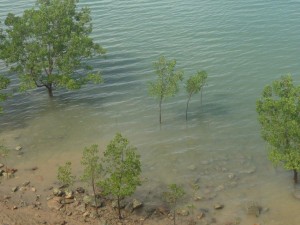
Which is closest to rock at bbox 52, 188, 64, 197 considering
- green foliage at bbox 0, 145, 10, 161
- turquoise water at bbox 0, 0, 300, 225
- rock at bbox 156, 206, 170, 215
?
turquoise water at bbox 0, 0, 300, 225

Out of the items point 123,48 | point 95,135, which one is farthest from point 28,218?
point 123,48

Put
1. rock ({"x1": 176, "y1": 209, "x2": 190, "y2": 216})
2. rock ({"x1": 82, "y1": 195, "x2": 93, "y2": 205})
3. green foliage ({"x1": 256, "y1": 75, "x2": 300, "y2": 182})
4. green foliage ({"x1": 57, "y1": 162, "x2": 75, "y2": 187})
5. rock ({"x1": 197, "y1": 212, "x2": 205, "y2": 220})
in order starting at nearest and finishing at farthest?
green foliage ({"x1": 256, "y1": 75, "x2": 300, "y2": 182}) < green foliage ({"x1": 57, "y1": 162, "x2": 75, "y2": 187}) < rock ({"x1": 197, "y1": 212, "x2": 205, "y2": 220}) < rock ({"x1": 176, "y1": 209, "x2": 190, "y2": 216}) < rock ({"x1": 82, "y1": 195, "x2": 93, "y2": 205})

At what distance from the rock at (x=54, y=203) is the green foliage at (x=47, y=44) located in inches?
586

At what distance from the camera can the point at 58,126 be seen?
155ft

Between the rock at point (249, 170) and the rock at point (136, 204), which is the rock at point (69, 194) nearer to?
the rock at point (136, 204)

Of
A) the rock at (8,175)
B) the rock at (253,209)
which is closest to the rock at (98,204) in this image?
the rock at (8,175)

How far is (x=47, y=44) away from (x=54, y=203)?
19952 millimetres

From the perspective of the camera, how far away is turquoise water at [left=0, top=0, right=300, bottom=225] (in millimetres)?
39594

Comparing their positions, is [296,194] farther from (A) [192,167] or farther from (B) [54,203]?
(B) [54,203]

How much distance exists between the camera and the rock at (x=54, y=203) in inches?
1364

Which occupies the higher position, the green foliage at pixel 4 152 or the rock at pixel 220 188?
the green foliage at pixel 4 152

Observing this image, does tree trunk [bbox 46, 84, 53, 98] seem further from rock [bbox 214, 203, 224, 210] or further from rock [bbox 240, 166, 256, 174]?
rock [bbox 214, 203, 224, 210]

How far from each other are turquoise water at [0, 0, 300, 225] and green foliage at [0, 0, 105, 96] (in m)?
4.12

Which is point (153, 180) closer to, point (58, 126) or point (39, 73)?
point (58, 126)
